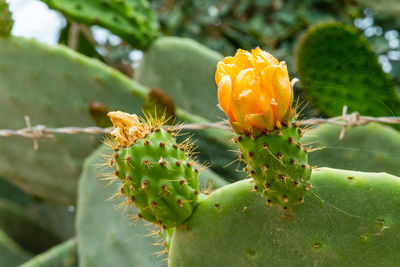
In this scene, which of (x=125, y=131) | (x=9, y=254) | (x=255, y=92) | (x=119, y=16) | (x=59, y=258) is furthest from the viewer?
(x=119, y=16)

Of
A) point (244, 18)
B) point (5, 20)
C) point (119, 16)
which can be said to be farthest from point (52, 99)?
point (244, 18)

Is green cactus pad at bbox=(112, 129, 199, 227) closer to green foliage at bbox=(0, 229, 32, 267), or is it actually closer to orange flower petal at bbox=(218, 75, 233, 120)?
orange flower petal at bbox=(218, 75, 233, 120)

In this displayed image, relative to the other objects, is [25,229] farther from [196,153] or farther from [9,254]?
[196,153]

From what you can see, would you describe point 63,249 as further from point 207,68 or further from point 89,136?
point 207,68

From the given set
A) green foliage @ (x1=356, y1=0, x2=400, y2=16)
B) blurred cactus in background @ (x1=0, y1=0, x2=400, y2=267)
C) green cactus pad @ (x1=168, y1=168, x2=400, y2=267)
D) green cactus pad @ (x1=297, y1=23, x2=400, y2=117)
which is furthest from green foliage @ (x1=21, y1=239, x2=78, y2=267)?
green foliage @ (x1=356, y1=0, x2=400, y2=16)

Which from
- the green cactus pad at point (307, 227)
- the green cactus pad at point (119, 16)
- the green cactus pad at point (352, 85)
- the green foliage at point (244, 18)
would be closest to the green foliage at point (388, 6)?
the green foliage at point (244, 18)
